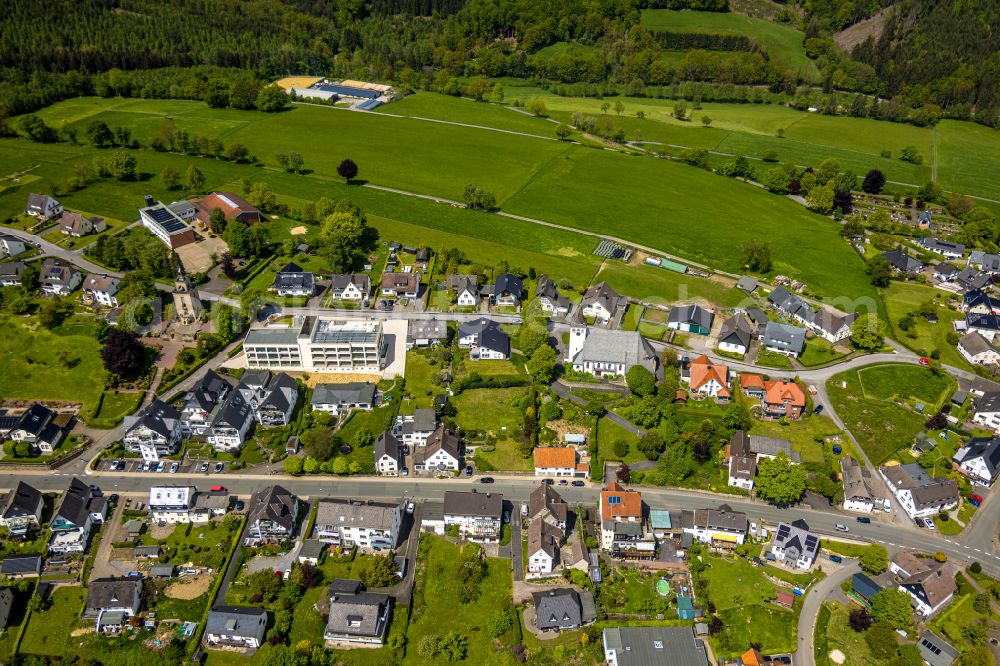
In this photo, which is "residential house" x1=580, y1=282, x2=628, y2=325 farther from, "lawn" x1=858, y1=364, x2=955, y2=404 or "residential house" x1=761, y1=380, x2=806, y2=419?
"lawn" x1=858, y1=364, x2=955, y2=404

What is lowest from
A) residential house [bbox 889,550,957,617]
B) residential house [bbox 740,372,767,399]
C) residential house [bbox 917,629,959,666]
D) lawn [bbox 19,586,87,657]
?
lawn [bbox 19,586,87,657]

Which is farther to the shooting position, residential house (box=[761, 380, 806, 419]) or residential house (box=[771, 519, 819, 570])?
residential house (box=[761, 380, 806, 419])

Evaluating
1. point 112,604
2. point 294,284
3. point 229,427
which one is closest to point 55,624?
point 112,604

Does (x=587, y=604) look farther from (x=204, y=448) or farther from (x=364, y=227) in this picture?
(x=364, y=227)

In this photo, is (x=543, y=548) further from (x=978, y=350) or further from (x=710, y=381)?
(x=978, y=350)

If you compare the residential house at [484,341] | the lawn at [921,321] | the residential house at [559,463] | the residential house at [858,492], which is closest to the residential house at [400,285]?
the residential house at [484,341]

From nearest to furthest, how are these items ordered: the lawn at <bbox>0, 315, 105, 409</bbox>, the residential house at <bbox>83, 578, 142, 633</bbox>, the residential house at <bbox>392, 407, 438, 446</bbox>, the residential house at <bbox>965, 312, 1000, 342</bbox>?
1. the residential house at <bbox>83, 578, 142, 633</bbox>
2. the residential house at <bbox>392, 407, 438, 446</bbox>
3. the lawn at <bbox>0, 315, 105, 409</bbox>
4. the residential house at <bbox>965, 312, 1000, 342</bbox>

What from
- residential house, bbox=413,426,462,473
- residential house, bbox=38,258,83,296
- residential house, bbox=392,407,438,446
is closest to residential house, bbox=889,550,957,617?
residential house, bbox=413,426,462,473
